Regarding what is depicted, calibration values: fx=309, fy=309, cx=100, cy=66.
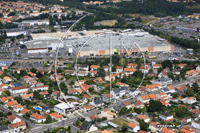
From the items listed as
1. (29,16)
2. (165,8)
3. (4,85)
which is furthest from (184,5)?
(4,85)

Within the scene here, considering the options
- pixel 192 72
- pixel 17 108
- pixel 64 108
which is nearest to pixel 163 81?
pixel 192 72

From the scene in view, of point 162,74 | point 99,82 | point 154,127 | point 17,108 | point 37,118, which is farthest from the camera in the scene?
point 162,74

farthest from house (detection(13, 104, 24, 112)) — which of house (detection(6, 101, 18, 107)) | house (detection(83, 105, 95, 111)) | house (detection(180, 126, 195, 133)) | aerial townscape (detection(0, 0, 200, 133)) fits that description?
house (detection(180, 126, 195, 133))

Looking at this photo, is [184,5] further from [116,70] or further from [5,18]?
[116,70]

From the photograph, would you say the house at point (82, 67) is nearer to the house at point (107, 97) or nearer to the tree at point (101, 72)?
the tree at point (101, 72)

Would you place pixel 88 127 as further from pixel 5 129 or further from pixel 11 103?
pixel 11 103

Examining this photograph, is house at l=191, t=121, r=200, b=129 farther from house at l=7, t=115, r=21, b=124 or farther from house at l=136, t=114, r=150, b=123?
house at l=7, t=115, r=21, b=124
